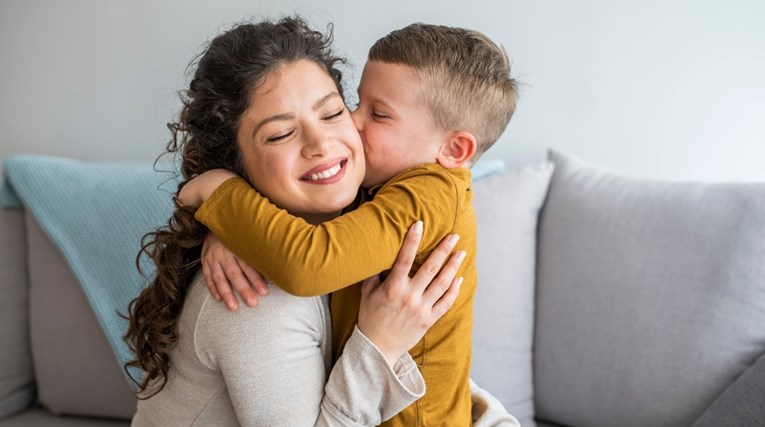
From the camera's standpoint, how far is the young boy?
1115 millimetres

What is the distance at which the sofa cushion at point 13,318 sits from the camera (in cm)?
205

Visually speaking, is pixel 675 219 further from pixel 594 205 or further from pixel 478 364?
pixel 478 364

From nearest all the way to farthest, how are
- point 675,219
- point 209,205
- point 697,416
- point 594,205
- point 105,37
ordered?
point 209,205 → point 697,416 → point 675,219 → point 594,205 → point 105,37

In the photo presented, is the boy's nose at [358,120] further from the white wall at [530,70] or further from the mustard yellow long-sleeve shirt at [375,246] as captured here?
the white wall at [530,70]

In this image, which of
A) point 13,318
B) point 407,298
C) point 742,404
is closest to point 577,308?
point 742,404

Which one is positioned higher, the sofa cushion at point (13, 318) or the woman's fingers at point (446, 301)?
the woman's fingers at point (446, 301)

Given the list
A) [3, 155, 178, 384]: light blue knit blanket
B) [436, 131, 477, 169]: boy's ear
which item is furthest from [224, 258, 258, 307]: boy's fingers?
[3, 155, 178, 384]: light blue knit blanket

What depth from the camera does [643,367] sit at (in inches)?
72.2

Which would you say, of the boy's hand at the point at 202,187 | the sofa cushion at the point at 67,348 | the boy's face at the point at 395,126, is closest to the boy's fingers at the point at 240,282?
the boy's hand at the point at 202,187

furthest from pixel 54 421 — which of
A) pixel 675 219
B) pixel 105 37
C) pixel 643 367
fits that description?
pixel 675 219

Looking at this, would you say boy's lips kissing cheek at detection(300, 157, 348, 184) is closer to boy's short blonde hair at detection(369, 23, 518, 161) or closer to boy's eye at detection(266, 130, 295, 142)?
boy's eye at detection(266, 130, 295, 142)

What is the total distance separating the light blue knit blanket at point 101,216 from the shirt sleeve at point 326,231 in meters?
0.81

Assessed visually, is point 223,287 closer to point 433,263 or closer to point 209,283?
point 209,283

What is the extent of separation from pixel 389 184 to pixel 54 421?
4.63 feet
